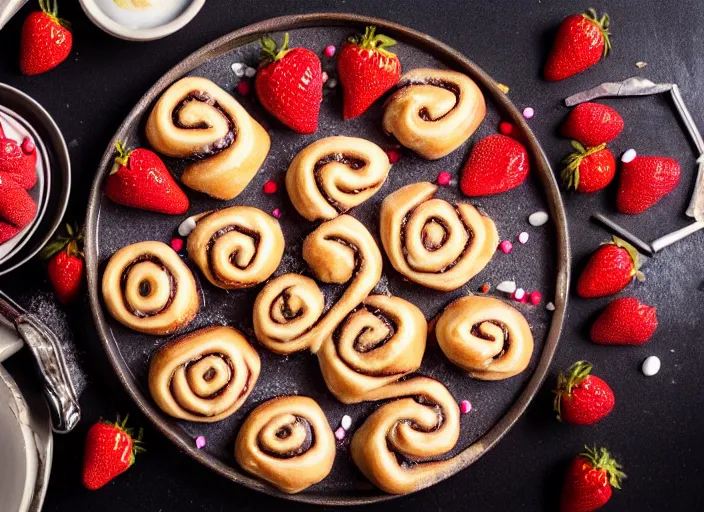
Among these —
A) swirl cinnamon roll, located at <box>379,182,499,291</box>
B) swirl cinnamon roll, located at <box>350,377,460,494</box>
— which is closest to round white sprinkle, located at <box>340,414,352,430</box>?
swirl cinnamon roll, located at <box>350,377,460,494</box>

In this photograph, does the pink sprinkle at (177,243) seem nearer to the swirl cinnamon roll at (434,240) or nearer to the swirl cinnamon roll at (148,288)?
the swirl cinnamon roll at (148,288)

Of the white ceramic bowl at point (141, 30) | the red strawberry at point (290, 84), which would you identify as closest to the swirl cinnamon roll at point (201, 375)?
the red strawberry at point (290, 84)

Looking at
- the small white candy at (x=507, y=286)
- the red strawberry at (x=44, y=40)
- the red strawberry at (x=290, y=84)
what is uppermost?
the red strawberry at (x=44, y=40)

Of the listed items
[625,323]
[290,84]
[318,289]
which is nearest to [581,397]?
[625,323]

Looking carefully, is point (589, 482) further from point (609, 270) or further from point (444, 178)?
point (444, 178)

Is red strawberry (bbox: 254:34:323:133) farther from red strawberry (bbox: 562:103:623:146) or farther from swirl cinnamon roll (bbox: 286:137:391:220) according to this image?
red strawberry (bbox: 562:103:623:146)

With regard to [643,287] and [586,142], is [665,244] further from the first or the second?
[586,142]
